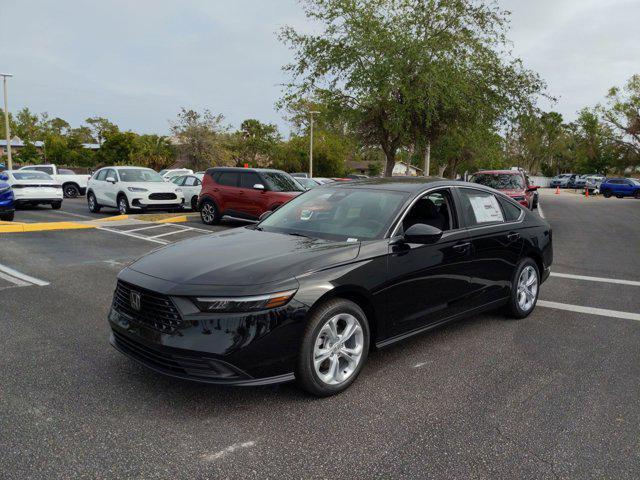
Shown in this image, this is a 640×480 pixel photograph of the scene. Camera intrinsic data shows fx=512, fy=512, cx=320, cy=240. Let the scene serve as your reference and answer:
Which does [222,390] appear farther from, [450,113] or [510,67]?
[510,67]

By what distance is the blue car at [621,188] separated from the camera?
42.1 metres

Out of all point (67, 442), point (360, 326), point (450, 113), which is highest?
point (450, 113)

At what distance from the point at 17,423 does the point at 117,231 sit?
9.93 metres

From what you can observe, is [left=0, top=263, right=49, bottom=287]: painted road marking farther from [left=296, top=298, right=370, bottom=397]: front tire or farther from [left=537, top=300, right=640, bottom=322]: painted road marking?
[left=537, top=300, right=640, bottom=322]: painted road marking

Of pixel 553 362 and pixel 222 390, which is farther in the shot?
pixel 553 362

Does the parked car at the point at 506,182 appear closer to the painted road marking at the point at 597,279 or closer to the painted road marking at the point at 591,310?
the painted road marking at the point at 597,279

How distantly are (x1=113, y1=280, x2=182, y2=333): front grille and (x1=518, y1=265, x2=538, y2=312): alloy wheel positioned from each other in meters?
3.82

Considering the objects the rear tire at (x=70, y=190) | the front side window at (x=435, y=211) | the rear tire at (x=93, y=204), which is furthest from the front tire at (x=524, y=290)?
the rear tire at (x=70, y=190)

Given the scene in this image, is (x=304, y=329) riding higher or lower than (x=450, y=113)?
lower

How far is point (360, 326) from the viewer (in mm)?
3785

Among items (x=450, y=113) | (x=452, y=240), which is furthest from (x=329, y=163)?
(x=452, y=240)

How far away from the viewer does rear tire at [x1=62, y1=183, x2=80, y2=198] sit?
26.8 m

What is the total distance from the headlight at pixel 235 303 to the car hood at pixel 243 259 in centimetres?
11

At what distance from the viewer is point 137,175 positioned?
56.0 feet
